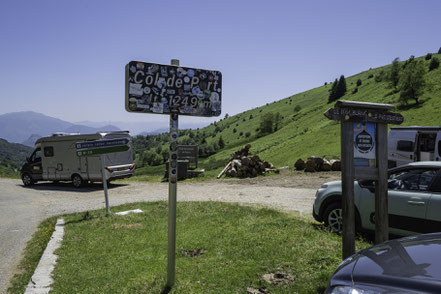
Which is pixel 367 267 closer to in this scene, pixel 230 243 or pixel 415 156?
pixel 230 243

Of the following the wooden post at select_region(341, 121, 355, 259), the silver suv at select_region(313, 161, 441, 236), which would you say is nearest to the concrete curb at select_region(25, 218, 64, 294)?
the wooden post at select_region(341, 121, 355, 259)

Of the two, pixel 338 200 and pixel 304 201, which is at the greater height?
pixel 338 200

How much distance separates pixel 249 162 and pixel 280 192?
625cm

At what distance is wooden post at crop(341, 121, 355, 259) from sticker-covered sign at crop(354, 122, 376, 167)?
13cm

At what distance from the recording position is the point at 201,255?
5.80m

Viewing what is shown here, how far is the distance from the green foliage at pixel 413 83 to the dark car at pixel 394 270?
5355 centimetres

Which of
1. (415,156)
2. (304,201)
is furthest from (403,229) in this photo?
(415,156)

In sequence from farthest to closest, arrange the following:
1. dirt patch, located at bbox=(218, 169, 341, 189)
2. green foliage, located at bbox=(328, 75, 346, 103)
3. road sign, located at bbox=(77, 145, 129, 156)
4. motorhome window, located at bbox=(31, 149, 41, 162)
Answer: green foliage, located at bbox=(328, 75, 346, 103)
motorhome window, located at bbox=(31, 149, 41, 162)
dirt patch, located at bbox=(218, 169, 341, 189)
road sign, located at bbox=(77, 145, 129, 156)

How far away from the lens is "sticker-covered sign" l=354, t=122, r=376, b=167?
4.52 m

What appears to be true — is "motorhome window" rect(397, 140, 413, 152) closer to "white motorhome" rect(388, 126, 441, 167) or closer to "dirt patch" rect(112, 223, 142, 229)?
"white motorhome" rect(388, 126, 441, 167)

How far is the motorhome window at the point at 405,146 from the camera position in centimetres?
1634

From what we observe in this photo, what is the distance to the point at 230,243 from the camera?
6.32 metres

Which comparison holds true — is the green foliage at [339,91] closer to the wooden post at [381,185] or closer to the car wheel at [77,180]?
the car wheel at [77,180]

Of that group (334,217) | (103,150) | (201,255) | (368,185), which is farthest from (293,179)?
(201,255)
